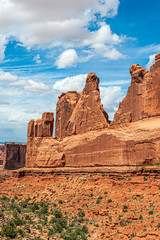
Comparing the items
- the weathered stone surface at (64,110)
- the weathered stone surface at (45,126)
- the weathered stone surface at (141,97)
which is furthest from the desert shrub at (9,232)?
the weathered stone surface at (45,126)

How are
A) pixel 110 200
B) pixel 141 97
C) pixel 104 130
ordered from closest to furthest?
pixel 110 200 < pixel 141 97 < pixel 104 130

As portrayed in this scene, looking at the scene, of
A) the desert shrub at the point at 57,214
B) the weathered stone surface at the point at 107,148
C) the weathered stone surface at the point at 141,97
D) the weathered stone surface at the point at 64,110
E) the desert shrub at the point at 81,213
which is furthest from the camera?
the weathered stone surface at the point at 64,110

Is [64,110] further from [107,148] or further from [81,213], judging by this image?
[81,213]

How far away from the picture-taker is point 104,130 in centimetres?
3459

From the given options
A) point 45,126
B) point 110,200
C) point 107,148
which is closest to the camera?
point 110,200

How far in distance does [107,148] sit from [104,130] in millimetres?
2557

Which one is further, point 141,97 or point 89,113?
point 89,113

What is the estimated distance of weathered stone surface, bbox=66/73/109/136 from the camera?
36513 millimetres

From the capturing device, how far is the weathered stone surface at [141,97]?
29.4 metres

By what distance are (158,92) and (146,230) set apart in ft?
42.3

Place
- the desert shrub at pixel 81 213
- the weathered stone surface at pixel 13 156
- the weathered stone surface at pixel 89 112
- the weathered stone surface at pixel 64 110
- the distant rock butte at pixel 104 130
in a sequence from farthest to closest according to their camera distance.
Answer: the weathered stone surface at pixel 13 156 < the weathered stone surface at pixel 64 110 < the weathered stone surface at pixel 89 112 < the distant rock butte at pixel 104 130 < the desert shrub at pixel 81 213

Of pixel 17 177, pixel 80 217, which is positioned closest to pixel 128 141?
pixel 80 217

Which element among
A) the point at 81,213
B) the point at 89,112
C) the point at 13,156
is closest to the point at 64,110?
the point at 89,112

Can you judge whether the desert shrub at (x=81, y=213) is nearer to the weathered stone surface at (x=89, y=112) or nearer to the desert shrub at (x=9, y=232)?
the desert shrub at (x=9, y=232)
